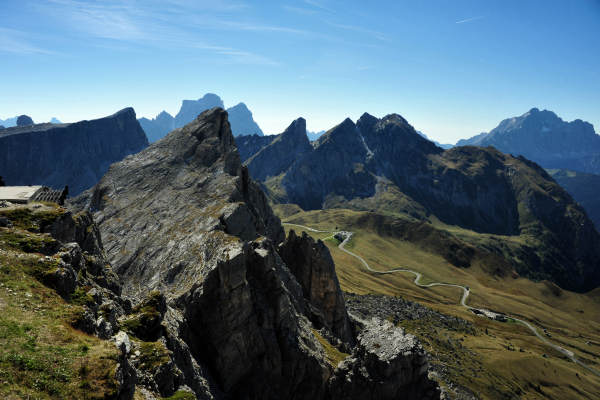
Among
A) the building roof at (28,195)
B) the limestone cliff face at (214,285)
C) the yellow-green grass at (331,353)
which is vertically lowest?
the yellow-green grass at (331,353)

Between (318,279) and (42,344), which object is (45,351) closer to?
(42,344)

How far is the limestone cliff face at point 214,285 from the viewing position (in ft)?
135

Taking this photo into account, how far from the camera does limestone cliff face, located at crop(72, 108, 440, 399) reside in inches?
1615

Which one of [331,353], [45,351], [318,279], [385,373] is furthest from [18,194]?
[318,279]

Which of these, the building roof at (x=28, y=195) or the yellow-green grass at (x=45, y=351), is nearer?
the yellow-green grass at (x=45, y=351)

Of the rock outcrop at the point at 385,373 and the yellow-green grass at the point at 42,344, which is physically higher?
the yellow-green grass at the point at 42,344

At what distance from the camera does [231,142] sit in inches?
3967

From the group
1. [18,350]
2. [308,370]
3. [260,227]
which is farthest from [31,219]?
[260,227]

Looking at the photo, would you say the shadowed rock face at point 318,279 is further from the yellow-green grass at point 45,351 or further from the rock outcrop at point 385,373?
the yellow-green grass at point 45,351

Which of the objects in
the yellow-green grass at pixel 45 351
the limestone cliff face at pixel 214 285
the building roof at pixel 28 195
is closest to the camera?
the yellow-green grass at pixel 45 351

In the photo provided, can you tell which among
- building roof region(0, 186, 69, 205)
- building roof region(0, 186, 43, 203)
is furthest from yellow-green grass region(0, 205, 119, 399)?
building roof region(0, 186, 69, 205)

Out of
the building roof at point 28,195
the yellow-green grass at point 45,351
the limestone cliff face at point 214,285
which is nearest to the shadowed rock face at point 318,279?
the limestone cliff face at point 214,285

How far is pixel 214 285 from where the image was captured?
44.0 meters

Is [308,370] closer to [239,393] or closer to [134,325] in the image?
[239,393]
